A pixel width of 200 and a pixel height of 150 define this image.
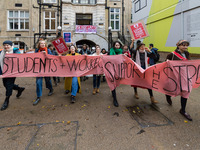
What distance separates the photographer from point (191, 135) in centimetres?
243

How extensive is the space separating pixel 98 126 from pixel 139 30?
3253mm

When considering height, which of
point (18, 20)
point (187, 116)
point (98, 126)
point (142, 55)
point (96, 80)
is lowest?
point (98, 126)

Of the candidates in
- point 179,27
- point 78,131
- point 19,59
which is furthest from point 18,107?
point 179,27

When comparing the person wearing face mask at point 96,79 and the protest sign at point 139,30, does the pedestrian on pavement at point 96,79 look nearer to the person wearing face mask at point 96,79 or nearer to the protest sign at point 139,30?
the person wearing face mask at point 96,79

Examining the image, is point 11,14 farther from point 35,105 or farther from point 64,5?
point 35,105

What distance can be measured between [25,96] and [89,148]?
356 centimetres

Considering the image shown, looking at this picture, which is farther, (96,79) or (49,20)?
(49,20)

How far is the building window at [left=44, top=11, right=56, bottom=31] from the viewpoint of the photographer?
19844mm

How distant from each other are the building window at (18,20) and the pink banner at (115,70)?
1884cm

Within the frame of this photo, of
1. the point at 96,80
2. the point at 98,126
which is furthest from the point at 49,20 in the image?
the point at 98,126

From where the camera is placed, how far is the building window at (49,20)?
19844 millimetres

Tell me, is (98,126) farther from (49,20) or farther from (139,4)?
(49,20)

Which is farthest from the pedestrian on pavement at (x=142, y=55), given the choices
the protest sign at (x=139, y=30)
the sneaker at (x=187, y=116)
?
the sneaker at (x=187, y=116)

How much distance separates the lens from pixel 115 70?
3793 mm
